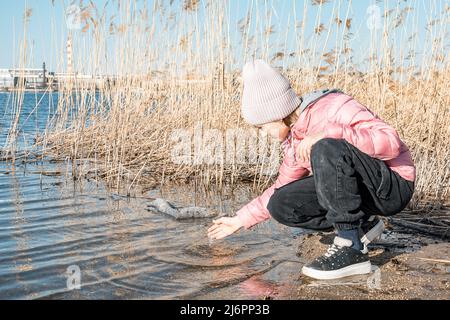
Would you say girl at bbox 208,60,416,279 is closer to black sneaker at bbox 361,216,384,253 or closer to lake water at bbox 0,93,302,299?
black sneaker at bbox 361,216,384,253

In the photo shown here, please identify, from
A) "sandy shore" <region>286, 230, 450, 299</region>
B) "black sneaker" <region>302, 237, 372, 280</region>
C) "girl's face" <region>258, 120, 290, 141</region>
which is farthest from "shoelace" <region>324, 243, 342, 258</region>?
"girl's face" <region>258, 120, 290, 141</region>

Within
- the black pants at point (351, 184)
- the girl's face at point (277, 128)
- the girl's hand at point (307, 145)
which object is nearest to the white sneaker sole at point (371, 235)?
the black pants at point (351, 184)

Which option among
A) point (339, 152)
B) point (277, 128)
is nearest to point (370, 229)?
point (339, 152)

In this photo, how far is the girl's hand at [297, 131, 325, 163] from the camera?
196 cm

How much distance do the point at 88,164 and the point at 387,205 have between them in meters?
3.04

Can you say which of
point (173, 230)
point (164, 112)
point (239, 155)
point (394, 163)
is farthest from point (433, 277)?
point (164, 112)

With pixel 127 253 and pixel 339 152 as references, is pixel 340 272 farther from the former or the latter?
pixel 127 253

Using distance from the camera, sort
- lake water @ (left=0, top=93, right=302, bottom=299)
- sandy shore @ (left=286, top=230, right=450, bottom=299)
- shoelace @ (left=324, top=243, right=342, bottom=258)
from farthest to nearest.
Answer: shoelace @ (left=324, top=243, right=342, bottom=258) → lake water @ (left=0, top=93, right=302, bottom=299) → sandy shore @ (left=286, top=230, right=450, bottom=299)

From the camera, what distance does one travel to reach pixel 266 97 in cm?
200

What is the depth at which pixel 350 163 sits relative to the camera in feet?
6.40

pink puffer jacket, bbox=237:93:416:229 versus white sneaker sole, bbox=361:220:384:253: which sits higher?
pink puffer jacket, bbox=237:93:416:229

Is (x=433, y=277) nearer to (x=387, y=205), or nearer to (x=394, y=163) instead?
(x=387, y=205)

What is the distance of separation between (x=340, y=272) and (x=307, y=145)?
1.55 feet

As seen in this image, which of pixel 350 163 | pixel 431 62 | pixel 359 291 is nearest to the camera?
pixel 359 291
